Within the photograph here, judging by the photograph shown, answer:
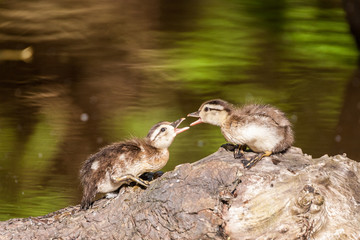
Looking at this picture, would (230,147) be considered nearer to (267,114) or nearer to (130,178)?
(267,114)

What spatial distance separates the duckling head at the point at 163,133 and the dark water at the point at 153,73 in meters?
1.06

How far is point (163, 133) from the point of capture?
5.27ft

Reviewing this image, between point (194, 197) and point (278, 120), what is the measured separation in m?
0.35

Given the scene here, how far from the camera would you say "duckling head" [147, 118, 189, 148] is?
1.60m

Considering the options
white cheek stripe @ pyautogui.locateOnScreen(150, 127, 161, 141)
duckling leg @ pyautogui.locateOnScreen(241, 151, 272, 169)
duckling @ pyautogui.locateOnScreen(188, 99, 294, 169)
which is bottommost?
white cheek stripe @ pyautogui.locateOnScreen(150, 127, 161, 141)

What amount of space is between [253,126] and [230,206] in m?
0.27

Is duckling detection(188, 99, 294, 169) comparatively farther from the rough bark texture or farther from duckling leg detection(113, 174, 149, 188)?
duckling leg detection(113, 174, 149, 188)

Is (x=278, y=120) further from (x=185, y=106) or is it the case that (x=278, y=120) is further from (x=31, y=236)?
(x=185, y=106)

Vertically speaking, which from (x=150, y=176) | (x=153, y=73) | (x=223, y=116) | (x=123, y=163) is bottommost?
(x=153, y=73)

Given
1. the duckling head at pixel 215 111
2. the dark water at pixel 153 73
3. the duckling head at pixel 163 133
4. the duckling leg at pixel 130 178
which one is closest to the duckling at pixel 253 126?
the duckling head at pixel 215 111

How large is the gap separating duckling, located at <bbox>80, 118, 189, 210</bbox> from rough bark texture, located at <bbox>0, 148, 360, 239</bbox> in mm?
57

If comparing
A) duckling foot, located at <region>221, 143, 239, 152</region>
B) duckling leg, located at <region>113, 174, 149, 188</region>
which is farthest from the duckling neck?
duckling leg, located at <region>113, 174, 149, 188</region>

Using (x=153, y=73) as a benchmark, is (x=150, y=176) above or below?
above

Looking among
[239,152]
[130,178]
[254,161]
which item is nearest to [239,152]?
[239,152]
